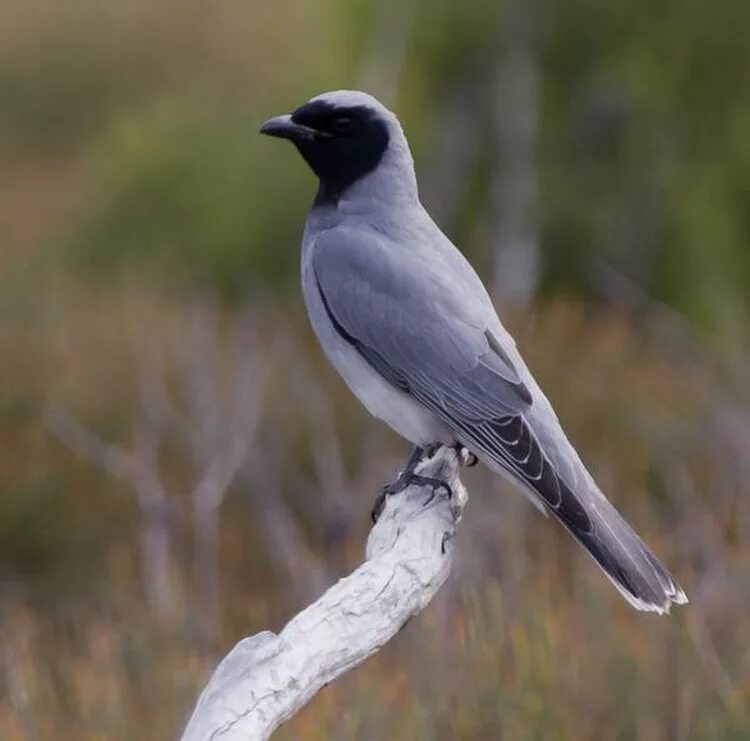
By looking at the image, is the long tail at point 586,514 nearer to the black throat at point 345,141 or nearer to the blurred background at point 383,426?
the blurred background at point 383,426

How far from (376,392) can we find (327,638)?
1.57m

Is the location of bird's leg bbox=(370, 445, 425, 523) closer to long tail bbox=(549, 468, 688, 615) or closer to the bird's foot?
the bird's foot

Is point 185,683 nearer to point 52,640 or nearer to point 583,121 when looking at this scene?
point 52,640

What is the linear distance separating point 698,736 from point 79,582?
3.59m

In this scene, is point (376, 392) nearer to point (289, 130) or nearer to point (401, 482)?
point (401, 482)

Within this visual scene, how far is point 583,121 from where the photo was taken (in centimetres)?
1086

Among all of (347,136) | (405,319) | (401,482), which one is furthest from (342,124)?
(401,482)

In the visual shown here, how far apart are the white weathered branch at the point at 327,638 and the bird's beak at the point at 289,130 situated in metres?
1.25

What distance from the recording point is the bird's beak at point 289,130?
13.9ft

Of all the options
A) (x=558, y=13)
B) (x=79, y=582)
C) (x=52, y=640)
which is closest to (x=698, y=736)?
(x=52, y=640)

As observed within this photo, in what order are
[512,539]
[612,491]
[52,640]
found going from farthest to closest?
1. [612,491]
2. [52,640]
3. [512,539]

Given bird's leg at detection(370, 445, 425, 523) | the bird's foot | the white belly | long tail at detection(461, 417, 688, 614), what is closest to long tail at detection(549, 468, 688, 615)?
long tail at detection(461, 417, 688, 614)

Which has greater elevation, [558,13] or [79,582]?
[558,13]

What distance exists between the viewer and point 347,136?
14.2 ft
